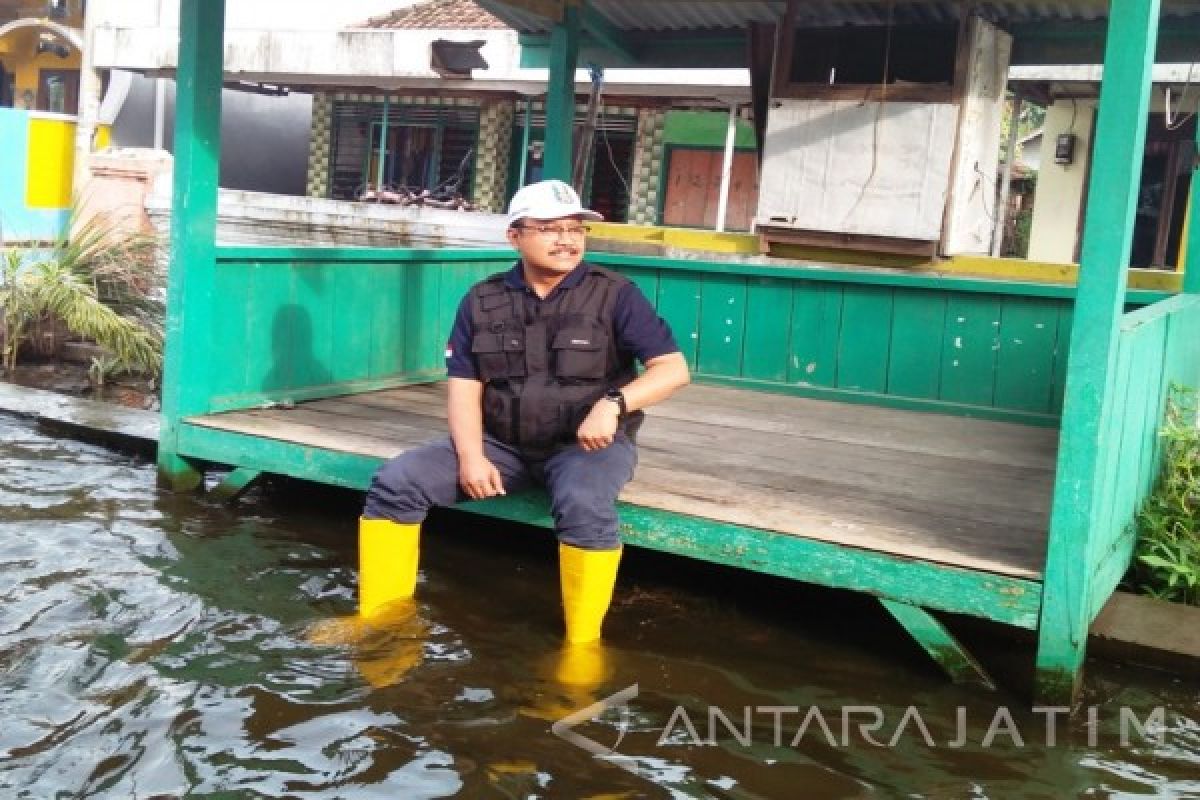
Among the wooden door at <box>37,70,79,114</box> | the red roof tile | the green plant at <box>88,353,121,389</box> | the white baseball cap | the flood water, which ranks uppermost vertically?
the red roof tile

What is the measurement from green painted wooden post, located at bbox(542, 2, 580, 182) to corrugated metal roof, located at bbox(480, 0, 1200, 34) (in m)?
0.19

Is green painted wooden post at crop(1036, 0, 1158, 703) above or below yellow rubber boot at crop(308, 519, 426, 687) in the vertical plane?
above

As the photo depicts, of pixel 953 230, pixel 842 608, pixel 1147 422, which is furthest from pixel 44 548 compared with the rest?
pixel 953 230

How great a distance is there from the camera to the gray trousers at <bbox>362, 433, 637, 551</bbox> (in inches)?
167

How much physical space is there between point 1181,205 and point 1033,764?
13.4 meters

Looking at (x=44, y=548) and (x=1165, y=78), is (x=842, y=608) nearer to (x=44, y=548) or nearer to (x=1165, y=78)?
(x=44, y=548)

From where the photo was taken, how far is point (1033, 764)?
3.65 meters

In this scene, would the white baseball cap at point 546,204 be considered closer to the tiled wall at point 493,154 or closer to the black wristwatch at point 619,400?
the black wristwatch at point 619,400

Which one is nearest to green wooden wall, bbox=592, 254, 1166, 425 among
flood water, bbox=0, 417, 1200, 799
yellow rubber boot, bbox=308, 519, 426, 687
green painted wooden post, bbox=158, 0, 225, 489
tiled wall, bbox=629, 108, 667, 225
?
flood water, bbox=0, 417, 1200, 799

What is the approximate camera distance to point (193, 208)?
579 cm

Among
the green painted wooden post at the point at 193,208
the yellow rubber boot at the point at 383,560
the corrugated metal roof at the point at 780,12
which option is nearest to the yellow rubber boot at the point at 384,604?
the yellow rubber boot at the point at 383,560

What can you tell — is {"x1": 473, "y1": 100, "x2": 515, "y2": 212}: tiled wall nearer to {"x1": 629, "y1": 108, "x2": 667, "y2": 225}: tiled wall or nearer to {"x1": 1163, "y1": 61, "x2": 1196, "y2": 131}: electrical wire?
{"x1": 629, "y1": 108, "x2": 667, "y2": 225}: tiled wall

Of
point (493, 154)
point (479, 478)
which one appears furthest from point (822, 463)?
point (493, 154)

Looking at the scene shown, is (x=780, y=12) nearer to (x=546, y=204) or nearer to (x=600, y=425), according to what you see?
(x=546, y=204)
